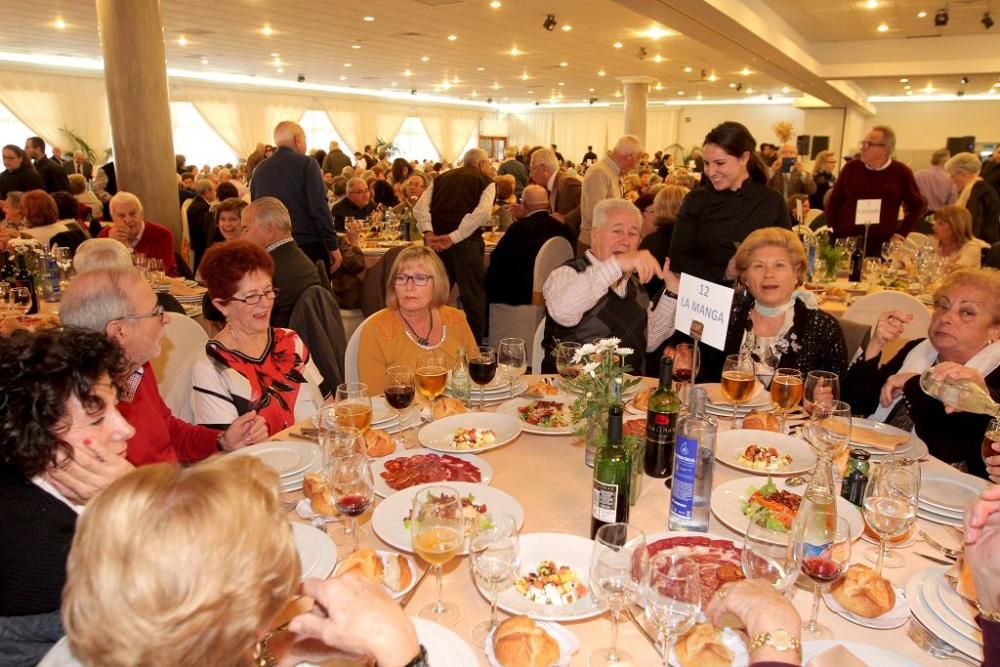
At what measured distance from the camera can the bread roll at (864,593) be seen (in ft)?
4.32

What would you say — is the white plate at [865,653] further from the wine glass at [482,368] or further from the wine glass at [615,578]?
the wine glass at [482,368]

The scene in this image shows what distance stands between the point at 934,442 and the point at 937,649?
1.28m

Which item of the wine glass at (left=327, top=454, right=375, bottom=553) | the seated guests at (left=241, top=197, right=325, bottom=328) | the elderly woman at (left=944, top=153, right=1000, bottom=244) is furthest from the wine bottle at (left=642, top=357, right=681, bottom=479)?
the elderly woman at (left=944, top=153, right=1000, bottom=244)

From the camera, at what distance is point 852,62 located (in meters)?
12.1

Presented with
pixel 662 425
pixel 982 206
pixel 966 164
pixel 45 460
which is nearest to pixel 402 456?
pixel 662 425

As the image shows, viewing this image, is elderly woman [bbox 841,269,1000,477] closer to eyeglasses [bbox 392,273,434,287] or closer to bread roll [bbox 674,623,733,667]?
bread roll [bbox 674,623,733,667]

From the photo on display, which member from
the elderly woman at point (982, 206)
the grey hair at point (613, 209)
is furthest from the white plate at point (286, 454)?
the elderly woman at point (982, 206)

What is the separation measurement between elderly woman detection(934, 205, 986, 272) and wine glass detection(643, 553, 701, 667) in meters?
4.88

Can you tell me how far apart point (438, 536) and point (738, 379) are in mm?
1200

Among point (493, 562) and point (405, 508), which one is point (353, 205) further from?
point (493, 562)

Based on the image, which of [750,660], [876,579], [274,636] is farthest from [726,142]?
[274,636]

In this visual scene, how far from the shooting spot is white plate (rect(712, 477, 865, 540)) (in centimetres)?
159

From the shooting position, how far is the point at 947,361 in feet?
7.65

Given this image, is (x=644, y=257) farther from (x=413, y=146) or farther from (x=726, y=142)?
(x=413, y=146)
